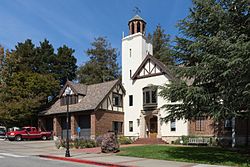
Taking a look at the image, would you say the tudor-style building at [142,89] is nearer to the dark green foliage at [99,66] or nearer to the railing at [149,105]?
the railing at [149,105]

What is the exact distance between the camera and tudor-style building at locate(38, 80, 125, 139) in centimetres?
3519

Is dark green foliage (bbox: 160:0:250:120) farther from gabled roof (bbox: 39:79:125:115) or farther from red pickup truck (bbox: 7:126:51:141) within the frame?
red pickup truck (bbox: 7:126:51:141)

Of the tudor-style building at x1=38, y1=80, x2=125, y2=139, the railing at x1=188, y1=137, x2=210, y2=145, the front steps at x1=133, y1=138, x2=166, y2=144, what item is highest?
the tudor-style building at x1=38, y1=80, x2=125, y2=139

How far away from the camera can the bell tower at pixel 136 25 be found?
40.2 m

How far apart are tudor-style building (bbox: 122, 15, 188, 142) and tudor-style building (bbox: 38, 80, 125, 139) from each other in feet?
4.75

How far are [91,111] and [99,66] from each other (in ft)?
85.2

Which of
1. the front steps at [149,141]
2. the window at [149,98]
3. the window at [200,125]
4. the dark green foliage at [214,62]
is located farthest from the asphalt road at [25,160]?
the window at [200,125]

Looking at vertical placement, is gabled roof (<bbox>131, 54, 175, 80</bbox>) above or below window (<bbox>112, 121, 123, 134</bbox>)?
above

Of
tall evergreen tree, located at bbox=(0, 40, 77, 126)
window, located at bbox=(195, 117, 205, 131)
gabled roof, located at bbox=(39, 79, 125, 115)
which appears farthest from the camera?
tall evergreen tree, located at bbox=(0, 40, 77, 126)

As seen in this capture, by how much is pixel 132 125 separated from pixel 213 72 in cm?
2276

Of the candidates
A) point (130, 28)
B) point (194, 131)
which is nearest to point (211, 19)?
point (194, 131)

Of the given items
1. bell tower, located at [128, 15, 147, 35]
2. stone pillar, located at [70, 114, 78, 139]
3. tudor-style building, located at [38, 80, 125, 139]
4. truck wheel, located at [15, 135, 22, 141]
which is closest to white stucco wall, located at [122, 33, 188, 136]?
tudor-style building, located at [38, 80, 125, 139]

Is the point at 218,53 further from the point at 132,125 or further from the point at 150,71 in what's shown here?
the point at 132,125

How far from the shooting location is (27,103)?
39594 millimetres
